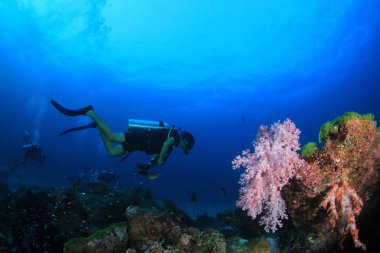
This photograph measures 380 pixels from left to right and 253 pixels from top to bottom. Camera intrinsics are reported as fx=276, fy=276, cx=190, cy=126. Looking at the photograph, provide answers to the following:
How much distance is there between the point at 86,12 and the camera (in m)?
36.6

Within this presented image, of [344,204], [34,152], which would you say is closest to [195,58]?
[34,152]

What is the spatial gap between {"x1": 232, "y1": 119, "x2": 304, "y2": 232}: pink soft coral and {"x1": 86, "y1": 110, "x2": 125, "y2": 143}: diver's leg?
654 cm

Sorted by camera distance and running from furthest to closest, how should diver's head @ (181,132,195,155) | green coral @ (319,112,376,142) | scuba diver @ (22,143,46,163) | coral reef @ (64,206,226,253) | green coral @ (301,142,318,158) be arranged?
scuba diver @ (22,143,46,163)
diver's head @ (181,132,195,155)
coral reef @ (64,206,226,253)
green coral @ (301,142,318,158)
green coral @ (319,112,376,142)

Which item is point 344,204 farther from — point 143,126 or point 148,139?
point 143,126

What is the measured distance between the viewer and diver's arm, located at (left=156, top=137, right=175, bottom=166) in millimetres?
8553

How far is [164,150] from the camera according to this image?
8.85m

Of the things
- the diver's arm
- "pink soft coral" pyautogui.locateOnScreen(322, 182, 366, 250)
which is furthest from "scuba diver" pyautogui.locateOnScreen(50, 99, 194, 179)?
"pink soft coral" pyautogui.locateOnScreen(322, 182, 366, 250)

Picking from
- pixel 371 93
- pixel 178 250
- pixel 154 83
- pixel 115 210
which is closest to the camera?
pixel 178 250

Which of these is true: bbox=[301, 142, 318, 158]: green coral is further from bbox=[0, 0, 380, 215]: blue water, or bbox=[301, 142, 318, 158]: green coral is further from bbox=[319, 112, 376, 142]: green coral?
bbox=[0, 0, 380, 215]: blue water

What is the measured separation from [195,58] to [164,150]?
116 feet

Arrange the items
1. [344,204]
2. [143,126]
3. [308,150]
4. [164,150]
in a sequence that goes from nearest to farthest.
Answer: [344,204] < [308,150] < [164,150] < [143,126]

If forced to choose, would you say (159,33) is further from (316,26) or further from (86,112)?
(86,112)

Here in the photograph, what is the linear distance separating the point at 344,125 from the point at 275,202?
4.90ft

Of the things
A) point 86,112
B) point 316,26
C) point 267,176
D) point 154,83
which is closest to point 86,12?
point 154,83
